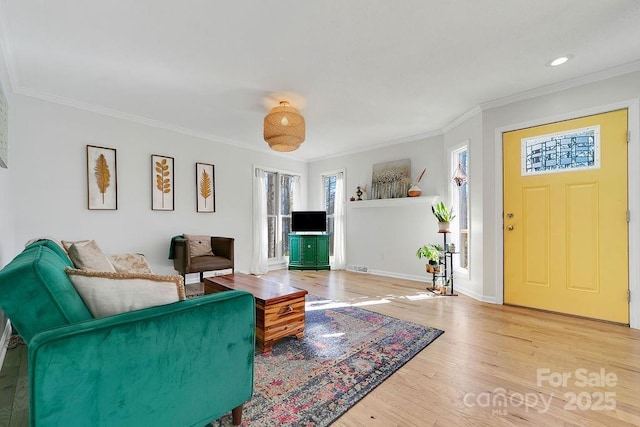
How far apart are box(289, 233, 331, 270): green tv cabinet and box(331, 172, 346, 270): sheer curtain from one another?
0.21 metres

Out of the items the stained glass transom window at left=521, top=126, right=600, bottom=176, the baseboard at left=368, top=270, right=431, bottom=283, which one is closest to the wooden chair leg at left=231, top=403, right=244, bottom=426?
the stained glass transom window at left=521, top=126, right=600, bottom=176

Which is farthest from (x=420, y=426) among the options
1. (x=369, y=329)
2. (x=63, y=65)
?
(x=63, y=65)

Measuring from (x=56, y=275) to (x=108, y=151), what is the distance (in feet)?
10.8

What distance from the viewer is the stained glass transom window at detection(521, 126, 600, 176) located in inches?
108

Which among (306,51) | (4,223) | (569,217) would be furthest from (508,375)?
(4,223)

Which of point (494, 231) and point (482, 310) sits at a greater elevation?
point (494, 231)

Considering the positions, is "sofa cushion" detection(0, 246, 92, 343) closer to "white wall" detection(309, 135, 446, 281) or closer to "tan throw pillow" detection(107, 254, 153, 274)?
"tan throw pillow" detection(107, 254, 153, 274)

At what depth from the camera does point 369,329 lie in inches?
99.0

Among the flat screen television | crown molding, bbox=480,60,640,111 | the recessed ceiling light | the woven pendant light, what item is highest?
the recessed ceiling light

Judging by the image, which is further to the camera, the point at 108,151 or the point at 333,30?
the point at 108,151

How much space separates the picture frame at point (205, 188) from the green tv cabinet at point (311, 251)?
1.75 m

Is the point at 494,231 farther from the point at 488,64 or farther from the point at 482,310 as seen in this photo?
the point at 488,64

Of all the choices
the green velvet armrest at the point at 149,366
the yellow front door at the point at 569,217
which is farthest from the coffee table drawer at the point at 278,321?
the yellow front door at the point at 569,217

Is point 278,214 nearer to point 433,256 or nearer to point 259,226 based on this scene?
point 259,226
